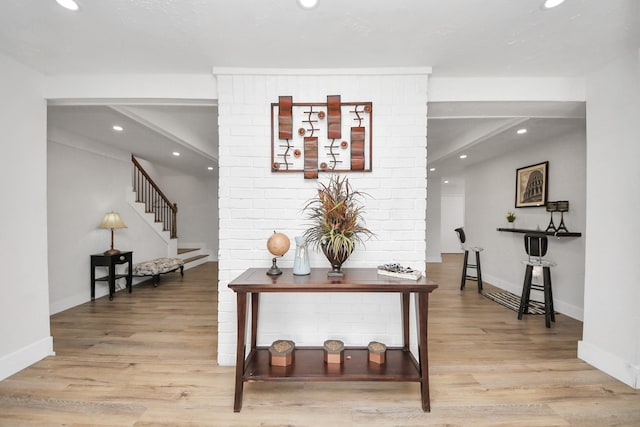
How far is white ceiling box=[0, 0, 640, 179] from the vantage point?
1.63 metres

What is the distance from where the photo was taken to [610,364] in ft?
7.22

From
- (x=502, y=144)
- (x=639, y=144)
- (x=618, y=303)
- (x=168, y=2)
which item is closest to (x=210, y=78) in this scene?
(x=168, y=2)

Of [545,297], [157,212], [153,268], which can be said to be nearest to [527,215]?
[545,297]

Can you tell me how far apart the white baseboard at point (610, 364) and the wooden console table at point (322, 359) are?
164 cm

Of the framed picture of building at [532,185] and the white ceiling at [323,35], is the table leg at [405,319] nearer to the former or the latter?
the white ceiling at [323,35]

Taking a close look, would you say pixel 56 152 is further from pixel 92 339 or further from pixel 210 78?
pixel 210 78

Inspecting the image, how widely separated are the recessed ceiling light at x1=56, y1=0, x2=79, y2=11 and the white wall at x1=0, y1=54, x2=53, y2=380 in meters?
1.08

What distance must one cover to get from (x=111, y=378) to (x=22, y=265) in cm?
119

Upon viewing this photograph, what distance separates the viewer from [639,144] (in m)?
2.04

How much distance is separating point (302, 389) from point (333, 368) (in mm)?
334

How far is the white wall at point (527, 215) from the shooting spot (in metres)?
3.53

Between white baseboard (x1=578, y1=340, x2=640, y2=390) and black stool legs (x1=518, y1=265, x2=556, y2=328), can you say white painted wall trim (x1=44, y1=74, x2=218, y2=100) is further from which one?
black stool legs (x1=518, y1=265, x2=556, y2=328)

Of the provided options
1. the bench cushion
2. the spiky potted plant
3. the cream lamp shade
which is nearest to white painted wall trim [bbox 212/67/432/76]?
the spiky potted plant

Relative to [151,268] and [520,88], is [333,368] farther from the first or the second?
[151,268]
